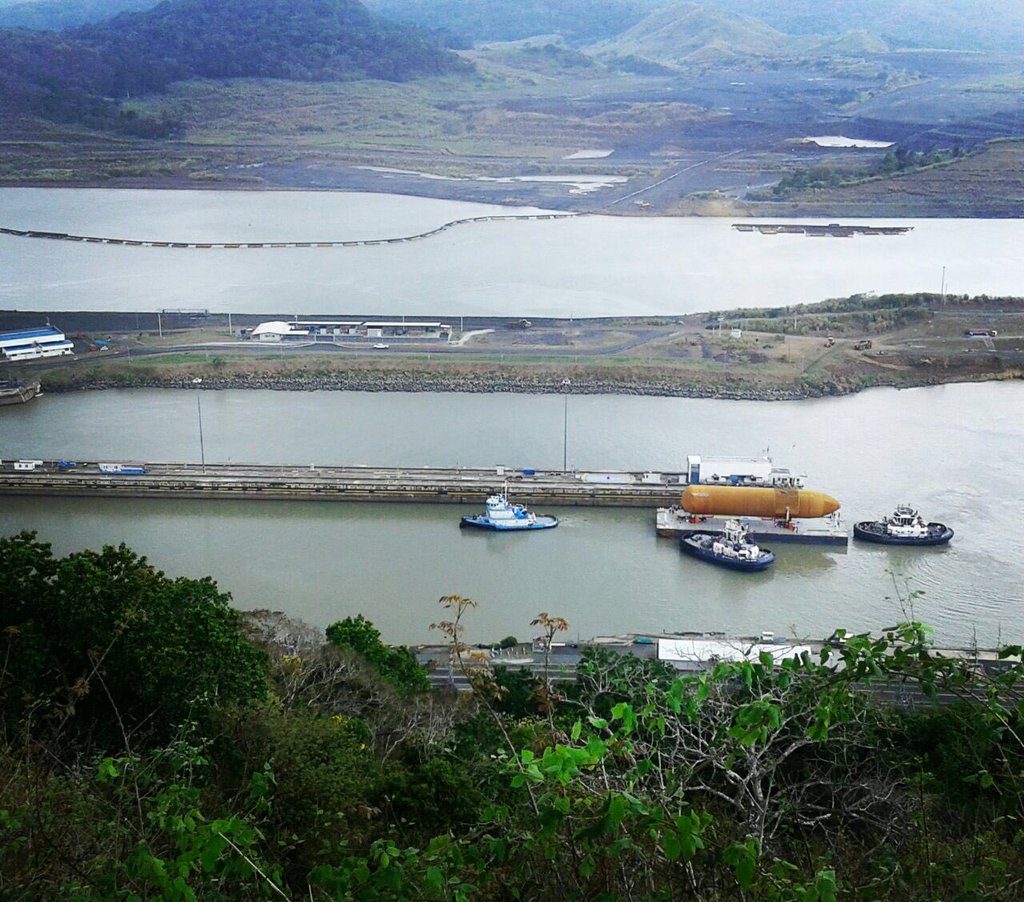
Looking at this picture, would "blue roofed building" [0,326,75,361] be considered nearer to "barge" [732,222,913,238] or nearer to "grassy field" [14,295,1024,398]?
"grassy field" [14,295,1024,398]

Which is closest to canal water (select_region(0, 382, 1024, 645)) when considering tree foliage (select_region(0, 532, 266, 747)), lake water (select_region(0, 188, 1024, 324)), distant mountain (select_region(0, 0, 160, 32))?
tree foliage (select_region(0, 532, 266, 747))

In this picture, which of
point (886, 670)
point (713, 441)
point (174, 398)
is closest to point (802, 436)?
point (713, 441)

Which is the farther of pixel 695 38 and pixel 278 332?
pixel 695 38

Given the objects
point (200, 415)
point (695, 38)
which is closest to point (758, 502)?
point (200, 415)

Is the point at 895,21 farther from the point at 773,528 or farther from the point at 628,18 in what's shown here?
the point at 773,528

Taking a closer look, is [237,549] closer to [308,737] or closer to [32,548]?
[32,548]

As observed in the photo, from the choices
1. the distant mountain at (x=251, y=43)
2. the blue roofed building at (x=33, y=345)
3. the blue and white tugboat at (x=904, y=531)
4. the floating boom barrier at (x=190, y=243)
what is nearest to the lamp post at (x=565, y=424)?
the blue and white tugboat at (x=904, y=531)

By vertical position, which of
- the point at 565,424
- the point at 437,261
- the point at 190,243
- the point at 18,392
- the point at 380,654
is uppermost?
the point at 190,243
